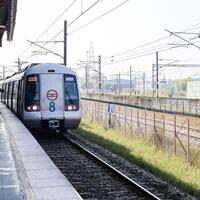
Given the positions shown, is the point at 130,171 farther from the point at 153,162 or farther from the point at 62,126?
the point at 62,126

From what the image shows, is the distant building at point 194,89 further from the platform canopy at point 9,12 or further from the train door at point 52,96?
the platform canopy at point 9,12

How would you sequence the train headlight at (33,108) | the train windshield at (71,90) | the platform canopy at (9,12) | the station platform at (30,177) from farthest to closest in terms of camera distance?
the train windshield at (71,90)
the train headlight at (33,108)
the platform canopy at (9,12)
the station platform at (30,177)

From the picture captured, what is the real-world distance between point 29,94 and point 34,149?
19.6ft

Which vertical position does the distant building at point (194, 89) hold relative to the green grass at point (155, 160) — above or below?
above

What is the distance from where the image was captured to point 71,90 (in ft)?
59.9

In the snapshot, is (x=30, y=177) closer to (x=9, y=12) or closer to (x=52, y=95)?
(x=9, y=12)

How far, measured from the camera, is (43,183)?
26.1 feet

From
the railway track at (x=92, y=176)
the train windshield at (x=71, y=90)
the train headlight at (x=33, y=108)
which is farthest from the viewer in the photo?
the train windshield at (x=71, y=90)

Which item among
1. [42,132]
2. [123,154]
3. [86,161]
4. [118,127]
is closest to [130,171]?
[86,161]

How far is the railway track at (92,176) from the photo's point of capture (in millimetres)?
9477

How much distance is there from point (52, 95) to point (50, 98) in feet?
0.49

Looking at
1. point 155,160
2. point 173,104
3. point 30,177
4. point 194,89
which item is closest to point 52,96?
point 155,160

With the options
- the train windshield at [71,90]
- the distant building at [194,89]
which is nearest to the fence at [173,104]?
the distant building at [194,89]

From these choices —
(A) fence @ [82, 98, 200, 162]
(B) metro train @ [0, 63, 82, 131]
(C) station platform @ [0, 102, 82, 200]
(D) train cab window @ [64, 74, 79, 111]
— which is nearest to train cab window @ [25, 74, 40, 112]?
(B) metro train @ [0, 63, 82, 131]
